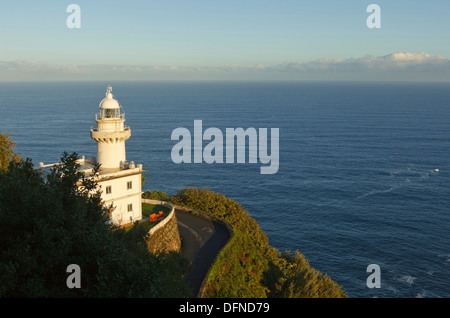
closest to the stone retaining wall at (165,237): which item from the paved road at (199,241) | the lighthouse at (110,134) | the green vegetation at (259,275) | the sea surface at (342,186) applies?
the paved road at (199,241)

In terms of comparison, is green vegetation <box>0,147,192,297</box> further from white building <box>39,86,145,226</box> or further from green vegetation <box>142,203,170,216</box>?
green vegetation <box>142,203,170,216</box>

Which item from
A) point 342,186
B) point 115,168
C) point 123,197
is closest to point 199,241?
point 123,197

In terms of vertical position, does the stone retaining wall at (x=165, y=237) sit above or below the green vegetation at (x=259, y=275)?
above

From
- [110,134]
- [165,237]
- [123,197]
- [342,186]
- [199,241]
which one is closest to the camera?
[165,237]

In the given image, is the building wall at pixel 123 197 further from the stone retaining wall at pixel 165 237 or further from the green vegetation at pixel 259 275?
the green vegetation at pixel 259 275

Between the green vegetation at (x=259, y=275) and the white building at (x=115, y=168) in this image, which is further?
the white building at (x=115, y=168)

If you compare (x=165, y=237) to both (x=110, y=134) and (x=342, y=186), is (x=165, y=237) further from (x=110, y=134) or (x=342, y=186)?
(x=342, y=186)

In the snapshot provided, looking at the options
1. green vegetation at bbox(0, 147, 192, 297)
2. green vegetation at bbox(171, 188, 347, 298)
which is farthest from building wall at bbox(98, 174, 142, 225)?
green vegetation at bbox(0, 147, 192, 297)
